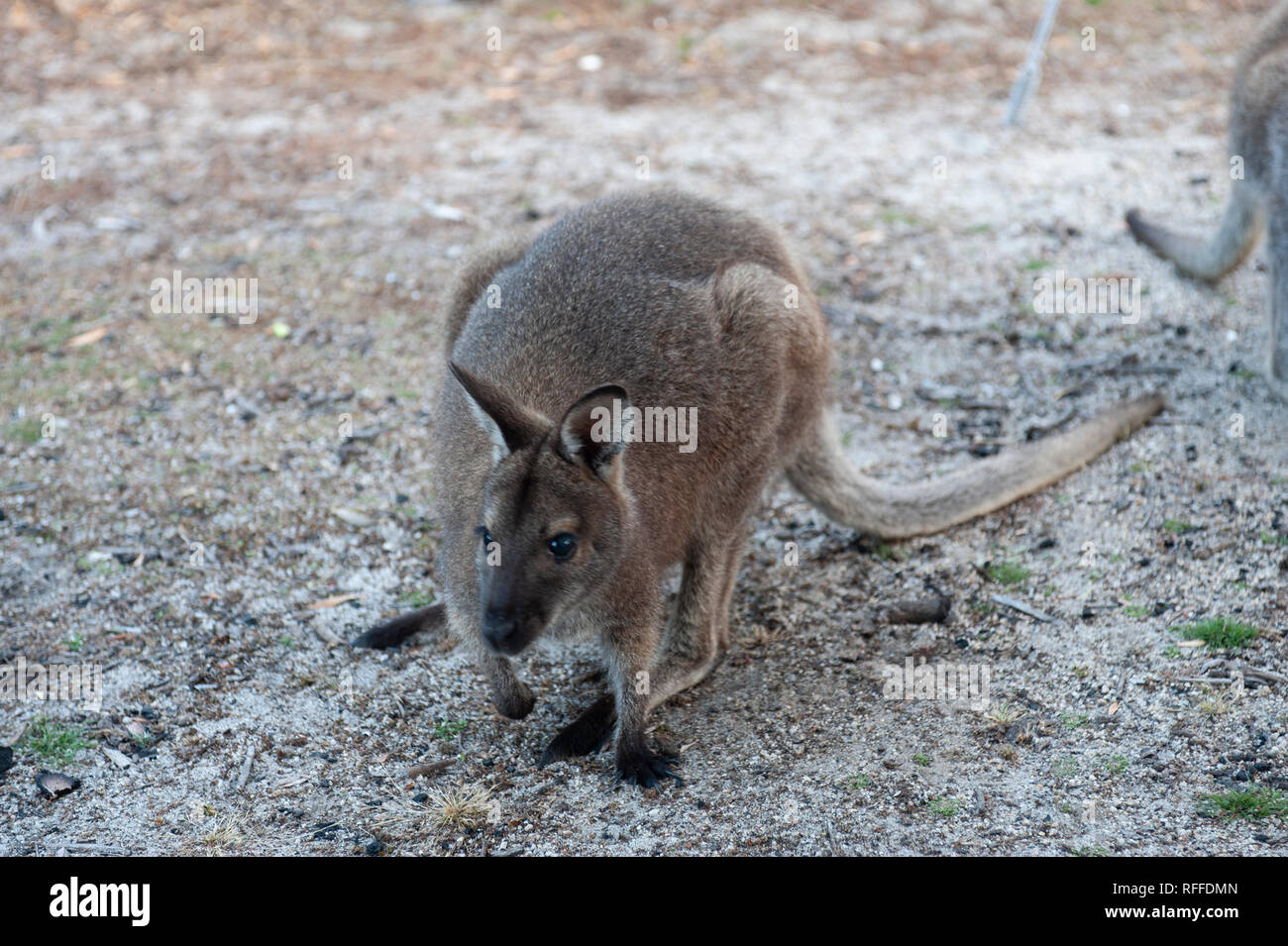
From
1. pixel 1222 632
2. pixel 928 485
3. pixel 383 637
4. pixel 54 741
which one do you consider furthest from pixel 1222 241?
pixel 54 741

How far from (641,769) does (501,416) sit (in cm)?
129

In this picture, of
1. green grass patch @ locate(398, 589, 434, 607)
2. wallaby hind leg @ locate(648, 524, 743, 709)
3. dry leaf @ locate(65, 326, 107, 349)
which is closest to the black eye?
wallaby hind leg @ locate(648, 524, 743, 709)

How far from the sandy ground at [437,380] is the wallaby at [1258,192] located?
0.55 feet

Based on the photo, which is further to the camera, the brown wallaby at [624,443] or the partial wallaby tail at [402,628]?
the partial wallaby tail at [402,628]

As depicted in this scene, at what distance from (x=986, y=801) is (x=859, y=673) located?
83 cm

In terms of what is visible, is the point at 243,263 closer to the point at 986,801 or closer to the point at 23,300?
the point at 23,300

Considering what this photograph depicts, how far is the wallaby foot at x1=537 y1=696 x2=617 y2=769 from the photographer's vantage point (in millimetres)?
4227

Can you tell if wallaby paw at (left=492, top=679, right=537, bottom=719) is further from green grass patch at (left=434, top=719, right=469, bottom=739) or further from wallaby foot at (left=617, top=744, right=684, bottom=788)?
wallaby foot at (left=617, top=744, right=684, bottom=788)

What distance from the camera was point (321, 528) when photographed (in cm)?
538

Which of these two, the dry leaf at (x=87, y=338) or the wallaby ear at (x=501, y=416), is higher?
the wallaby ear at (x=501, y=416)

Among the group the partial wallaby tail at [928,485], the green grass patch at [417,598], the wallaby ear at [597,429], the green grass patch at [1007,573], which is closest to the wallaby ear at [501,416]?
the wallaby ear at [597,429]

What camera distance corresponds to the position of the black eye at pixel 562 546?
146 inches

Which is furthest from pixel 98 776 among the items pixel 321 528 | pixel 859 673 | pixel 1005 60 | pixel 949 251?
pixel 1005 60

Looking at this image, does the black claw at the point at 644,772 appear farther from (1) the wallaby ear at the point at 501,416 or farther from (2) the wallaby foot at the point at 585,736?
(1) the wallaby ear at the point at 501,416
